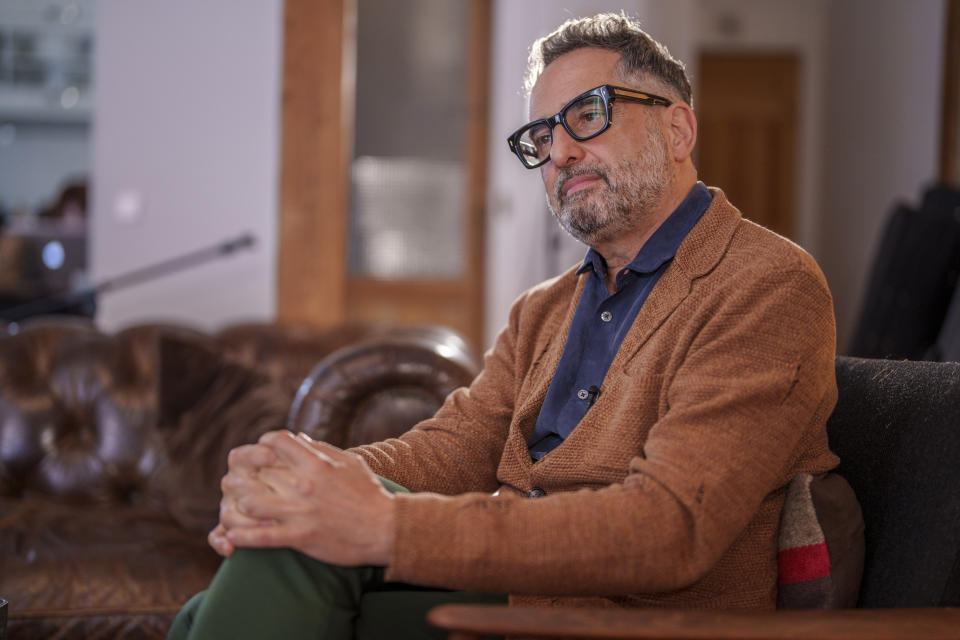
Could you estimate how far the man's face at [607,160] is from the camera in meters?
1.40

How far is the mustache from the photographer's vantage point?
141 centimetres

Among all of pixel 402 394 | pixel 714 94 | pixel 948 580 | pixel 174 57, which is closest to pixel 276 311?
pixel 174 57

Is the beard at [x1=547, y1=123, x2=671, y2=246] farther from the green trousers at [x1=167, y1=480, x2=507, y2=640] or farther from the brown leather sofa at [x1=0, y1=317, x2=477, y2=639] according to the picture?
the brown leather sofa at [x1=0, y1=317, x2=477, y2=639]

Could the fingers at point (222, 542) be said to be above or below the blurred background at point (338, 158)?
below

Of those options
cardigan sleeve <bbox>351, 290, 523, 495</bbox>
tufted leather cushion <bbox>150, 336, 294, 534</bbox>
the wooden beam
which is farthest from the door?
cardigan sleeve <bbox>351, 290, 523, 495</bbox>

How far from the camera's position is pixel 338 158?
4.89 meters

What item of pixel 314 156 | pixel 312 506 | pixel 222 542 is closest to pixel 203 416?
pixel 222 542

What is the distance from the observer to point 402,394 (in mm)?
2189

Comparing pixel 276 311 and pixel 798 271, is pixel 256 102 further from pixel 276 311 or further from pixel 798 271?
pixel 798 271

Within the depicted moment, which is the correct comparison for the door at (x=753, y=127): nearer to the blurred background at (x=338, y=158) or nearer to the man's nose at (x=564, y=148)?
the blurred background at (x=338, y=158)

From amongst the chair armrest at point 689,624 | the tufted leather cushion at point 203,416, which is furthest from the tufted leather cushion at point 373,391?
the chair armrest at point 689,624

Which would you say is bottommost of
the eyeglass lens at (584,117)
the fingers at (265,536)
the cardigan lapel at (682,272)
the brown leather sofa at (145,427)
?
the brown leather sofa at (145,427)

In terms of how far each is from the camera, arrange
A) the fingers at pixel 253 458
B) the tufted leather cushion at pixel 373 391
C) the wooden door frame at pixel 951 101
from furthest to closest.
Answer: the wooden door frame at pixel 951 101
the tufted leather cushion at pixel 373 391
the fingers at pixel 253 458

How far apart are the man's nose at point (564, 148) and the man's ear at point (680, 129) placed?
0.14 metres
